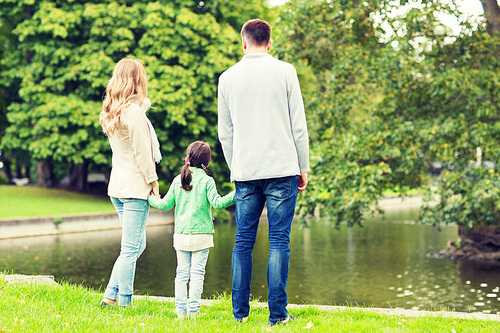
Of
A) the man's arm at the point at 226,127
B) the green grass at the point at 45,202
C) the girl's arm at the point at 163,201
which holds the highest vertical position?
the man's arm at the point at 226,127

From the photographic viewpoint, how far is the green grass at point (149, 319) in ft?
12.5

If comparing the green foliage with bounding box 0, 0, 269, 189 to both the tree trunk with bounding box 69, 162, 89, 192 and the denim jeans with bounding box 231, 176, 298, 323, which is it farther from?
the denim jeans with bounding box 231, 176, 298, 323

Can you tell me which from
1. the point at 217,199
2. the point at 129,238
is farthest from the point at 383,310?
the point at 129,238

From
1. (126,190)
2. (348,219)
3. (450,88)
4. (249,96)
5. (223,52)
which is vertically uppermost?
(223,52)

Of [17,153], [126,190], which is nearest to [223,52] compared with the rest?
[17,153]

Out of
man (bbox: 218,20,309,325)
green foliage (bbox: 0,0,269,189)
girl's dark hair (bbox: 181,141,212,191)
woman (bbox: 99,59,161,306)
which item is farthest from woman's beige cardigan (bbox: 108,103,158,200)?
green foliage (bbox: 0,0,269,189)

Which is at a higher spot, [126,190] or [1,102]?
[1,102]

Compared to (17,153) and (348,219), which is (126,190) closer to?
(348,219)

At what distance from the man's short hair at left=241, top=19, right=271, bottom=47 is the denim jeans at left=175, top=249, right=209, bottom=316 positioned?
1.69 meters

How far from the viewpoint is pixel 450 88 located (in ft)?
35.9

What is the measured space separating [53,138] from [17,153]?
793 cm

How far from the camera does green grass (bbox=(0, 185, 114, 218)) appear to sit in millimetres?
20047

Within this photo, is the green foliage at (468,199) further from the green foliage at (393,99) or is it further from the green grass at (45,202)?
the green grass at (45,202)

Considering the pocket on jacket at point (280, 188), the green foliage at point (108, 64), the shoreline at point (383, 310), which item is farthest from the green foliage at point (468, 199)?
the green foliage at point (108, 64)
